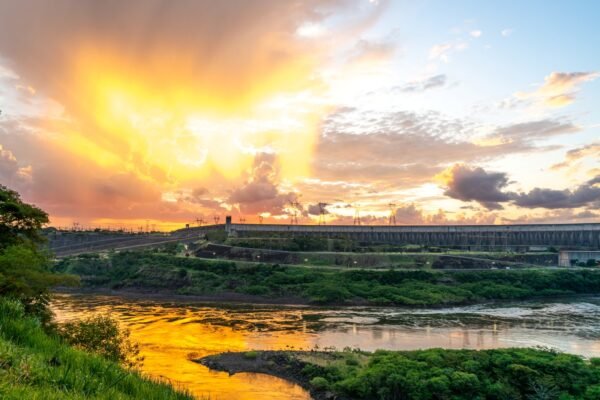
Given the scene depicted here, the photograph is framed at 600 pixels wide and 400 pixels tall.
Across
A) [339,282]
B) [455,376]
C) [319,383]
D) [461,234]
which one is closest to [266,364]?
[319,383]

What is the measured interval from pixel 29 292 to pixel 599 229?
Answer: 164939 mm

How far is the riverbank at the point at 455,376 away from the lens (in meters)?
29.0

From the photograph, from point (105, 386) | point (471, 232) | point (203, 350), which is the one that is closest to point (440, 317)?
point (203, 350)

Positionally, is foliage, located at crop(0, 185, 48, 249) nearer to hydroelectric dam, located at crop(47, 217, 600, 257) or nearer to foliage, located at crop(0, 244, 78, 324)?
foliage, located at crop(0, 244, 78, 324)

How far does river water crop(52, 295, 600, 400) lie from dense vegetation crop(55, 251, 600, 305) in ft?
19.4

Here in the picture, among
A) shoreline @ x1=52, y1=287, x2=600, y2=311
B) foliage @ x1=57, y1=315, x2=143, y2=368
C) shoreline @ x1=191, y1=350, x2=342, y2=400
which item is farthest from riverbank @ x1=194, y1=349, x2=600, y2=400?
shoreline @ x1=52, y1=287, x2=600, y2=311

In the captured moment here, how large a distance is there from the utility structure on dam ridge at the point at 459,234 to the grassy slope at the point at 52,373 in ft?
490

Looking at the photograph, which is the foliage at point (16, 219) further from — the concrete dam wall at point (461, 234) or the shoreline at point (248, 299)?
the concrete dam wall at point (461, 234)

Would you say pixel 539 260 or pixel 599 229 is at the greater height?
pixel 599 229

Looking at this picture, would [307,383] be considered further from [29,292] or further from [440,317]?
[440,317]

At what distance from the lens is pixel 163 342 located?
166 ft

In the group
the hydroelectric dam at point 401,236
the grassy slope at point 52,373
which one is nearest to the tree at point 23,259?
the grassy slope at point 52,373

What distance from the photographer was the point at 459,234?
554ft

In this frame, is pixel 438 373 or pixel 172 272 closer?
pixel 438 373
